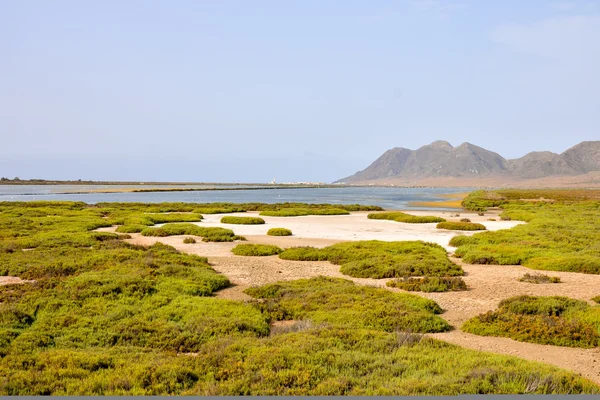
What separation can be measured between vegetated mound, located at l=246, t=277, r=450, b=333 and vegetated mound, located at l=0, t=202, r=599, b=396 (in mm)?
70

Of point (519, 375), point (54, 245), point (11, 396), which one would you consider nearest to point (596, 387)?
point (519, 375)

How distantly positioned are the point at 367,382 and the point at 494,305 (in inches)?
353

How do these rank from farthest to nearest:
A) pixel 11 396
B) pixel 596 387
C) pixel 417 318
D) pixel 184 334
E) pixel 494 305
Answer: pixel 494 305 → pixel 417 318 → pixel 184 334 → pixel 596 387 → pixel 11 396

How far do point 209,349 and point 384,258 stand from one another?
14862 millimetres

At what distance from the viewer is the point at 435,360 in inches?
380

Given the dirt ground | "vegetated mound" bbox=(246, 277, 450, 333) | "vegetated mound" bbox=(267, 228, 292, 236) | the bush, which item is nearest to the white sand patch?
the dirt ground

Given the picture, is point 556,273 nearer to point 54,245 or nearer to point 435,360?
point 435,360

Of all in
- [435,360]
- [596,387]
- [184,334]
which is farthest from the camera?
[184,334]

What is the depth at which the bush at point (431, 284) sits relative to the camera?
18.0m

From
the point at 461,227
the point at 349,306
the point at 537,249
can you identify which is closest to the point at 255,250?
the point at 349,306

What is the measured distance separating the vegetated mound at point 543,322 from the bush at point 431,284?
3.03 meters

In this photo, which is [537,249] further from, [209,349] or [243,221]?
[243,221]

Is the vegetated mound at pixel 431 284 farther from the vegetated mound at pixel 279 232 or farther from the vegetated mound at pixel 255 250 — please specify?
the vegetated mound at pixel 279 232

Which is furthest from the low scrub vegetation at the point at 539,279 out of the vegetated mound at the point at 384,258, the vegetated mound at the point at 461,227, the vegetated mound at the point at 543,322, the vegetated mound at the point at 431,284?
the vegetated mound at the point at 461,227
